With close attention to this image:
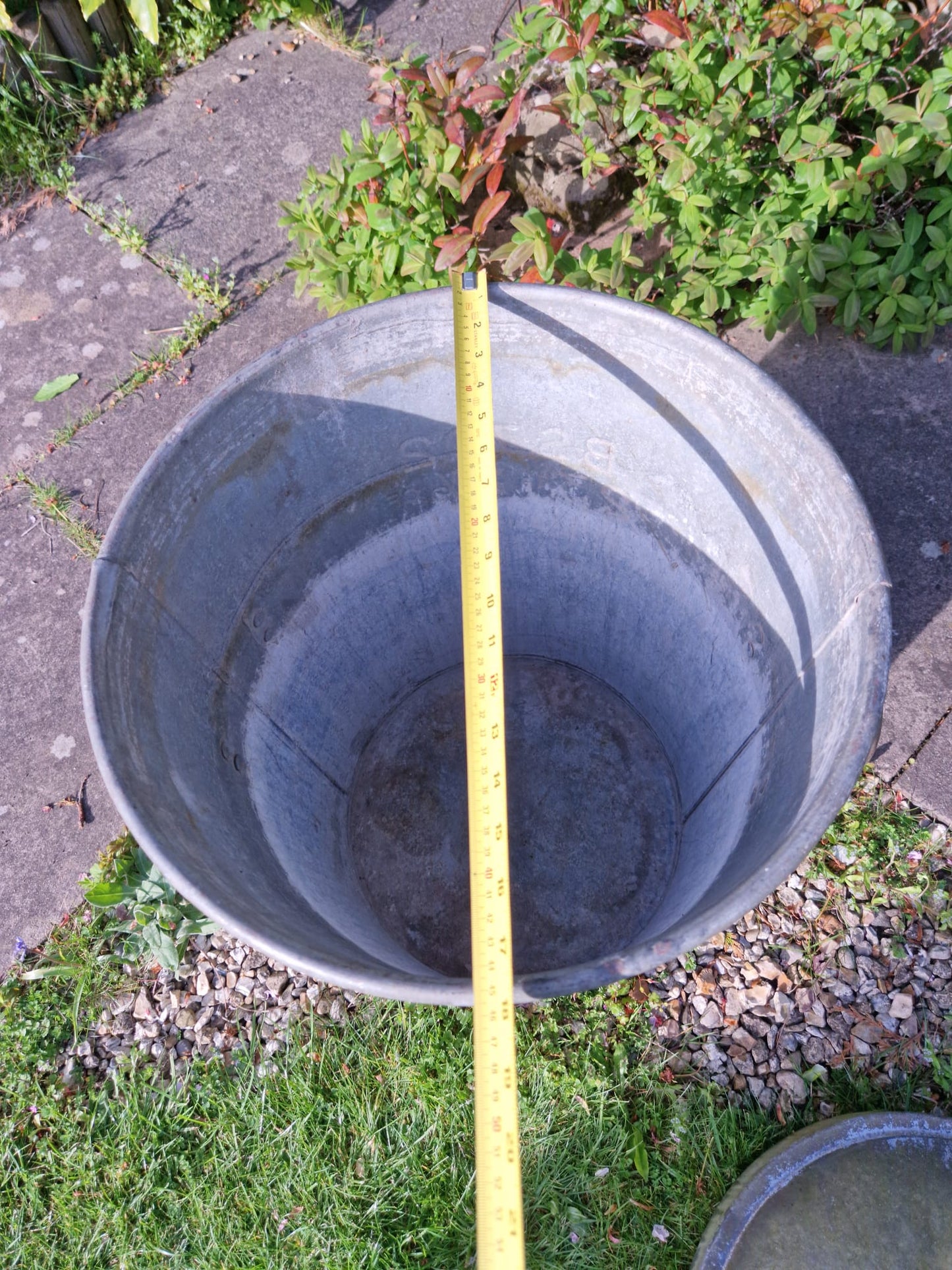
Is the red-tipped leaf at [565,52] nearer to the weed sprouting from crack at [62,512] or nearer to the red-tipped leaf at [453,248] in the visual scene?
the red-tipped leaf at [453,248]

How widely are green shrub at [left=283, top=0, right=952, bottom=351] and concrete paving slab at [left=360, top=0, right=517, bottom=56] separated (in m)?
0.96

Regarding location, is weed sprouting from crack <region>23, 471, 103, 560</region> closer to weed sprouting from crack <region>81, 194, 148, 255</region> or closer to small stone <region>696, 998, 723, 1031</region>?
weed sprouting from crack <region>81, 194, 148, 255</region>

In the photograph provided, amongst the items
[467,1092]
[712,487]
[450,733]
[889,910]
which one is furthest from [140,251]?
[889,910]

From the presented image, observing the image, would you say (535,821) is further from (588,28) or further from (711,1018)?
(588,28)

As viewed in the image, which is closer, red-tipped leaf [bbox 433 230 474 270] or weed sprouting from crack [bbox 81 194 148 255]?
red-tipped leaf [bbox 433 230 474 270]

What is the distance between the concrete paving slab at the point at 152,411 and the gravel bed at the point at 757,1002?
1.60 m

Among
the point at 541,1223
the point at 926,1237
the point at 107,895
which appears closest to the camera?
the point at 926,1237

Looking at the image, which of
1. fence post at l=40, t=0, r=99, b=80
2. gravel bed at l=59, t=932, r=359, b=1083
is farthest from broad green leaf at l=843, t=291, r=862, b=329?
fence post at l=40, t=0, r=99, b=80

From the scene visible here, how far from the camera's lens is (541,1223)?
1941 mm

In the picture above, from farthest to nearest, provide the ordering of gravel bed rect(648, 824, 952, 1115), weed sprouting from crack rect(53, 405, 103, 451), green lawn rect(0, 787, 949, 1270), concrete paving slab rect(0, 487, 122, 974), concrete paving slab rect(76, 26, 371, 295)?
1. concrete paving slab rect(76, 26, 371, 295)
2. weed sprouting from crack rect(53, 405, 103, 451)
3. concrete paving slab rect(0, 487, 122, 974)
4. gravel bed rect(648, 824, 952, 1115)
5. green lawn rect(0, 787, 949, 1270)

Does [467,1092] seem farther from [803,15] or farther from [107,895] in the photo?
[803,15]

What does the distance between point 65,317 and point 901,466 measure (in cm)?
309

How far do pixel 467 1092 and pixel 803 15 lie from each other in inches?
119

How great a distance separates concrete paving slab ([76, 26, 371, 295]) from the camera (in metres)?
3.38
